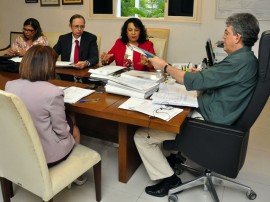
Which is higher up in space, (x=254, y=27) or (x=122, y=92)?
(x=254, y=27)

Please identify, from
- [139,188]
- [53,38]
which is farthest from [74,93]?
[53,38]

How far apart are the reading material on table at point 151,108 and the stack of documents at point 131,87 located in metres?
0.07

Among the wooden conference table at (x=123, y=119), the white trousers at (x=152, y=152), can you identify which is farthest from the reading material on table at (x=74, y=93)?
the white trousers at (x=152, y=152)

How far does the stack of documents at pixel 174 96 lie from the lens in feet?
5.27

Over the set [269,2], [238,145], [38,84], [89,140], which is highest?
[269,2]

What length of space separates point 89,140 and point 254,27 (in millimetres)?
1736

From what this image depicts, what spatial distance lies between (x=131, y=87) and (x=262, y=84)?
0.76m

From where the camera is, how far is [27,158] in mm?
1301

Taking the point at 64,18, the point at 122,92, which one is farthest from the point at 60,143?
the point at 64,18

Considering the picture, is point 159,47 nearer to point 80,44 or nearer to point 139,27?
point 139,27

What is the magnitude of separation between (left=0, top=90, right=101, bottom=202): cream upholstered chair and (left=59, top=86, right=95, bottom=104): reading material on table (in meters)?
0.31

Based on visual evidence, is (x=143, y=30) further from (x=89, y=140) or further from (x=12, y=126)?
(x=12, y=126)

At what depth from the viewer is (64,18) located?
16.1ft

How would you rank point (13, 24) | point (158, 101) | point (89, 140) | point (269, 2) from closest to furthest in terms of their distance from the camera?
point (158, 101)
point (89, 140)
point (269, 2)
point (13, 24)
